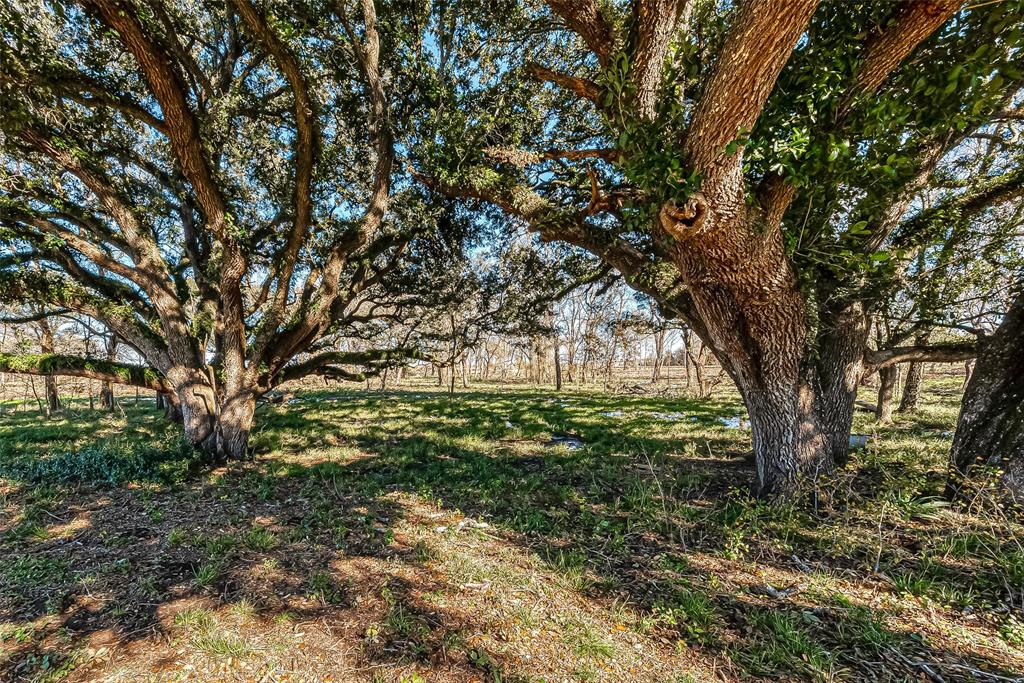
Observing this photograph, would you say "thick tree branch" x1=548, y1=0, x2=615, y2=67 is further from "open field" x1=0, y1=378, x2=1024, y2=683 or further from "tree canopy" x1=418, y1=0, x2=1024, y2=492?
"open field" x1=0, y1=378, x2=1024, y2=683

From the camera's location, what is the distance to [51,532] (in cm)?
422

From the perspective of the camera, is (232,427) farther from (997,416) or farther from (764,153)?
(997,416)

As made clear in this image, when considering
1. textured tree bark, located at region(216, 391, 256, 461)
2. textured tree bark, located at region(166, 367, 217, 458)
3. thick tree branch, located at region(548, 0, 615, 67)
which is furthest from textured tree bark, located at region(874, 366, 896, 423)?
textured tree bark, located at region(166, 367, 217, 458)

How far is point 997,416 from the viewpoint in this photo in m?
3.83

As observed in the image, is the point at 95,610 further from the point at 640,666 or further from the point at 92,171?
the point at 92,171

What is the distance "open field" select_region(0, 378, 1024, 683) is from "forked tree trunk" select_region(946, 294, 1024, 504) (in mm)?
340

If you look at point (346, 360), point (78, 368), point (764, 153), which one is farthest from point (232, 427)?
point (764, 153)

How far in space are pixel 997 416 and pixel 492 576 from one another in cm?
531

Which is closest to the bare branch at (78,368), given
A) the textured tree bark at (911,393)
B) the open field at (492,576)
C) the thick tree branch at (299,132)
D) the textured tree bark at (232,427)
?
the open field at (492,576)

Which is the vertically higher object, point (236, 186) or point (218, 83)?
point (218, 83)

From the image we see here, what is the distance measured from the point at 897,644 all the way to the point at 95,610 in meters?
5.66

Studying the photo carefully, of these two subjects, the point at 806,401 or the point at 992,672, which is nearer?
the point at 992,672

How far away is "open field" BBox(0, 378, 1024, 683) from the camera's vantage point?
2.35 m

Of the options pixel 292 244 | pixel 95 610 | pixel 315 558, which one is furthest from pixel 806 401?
pixel 292 244
